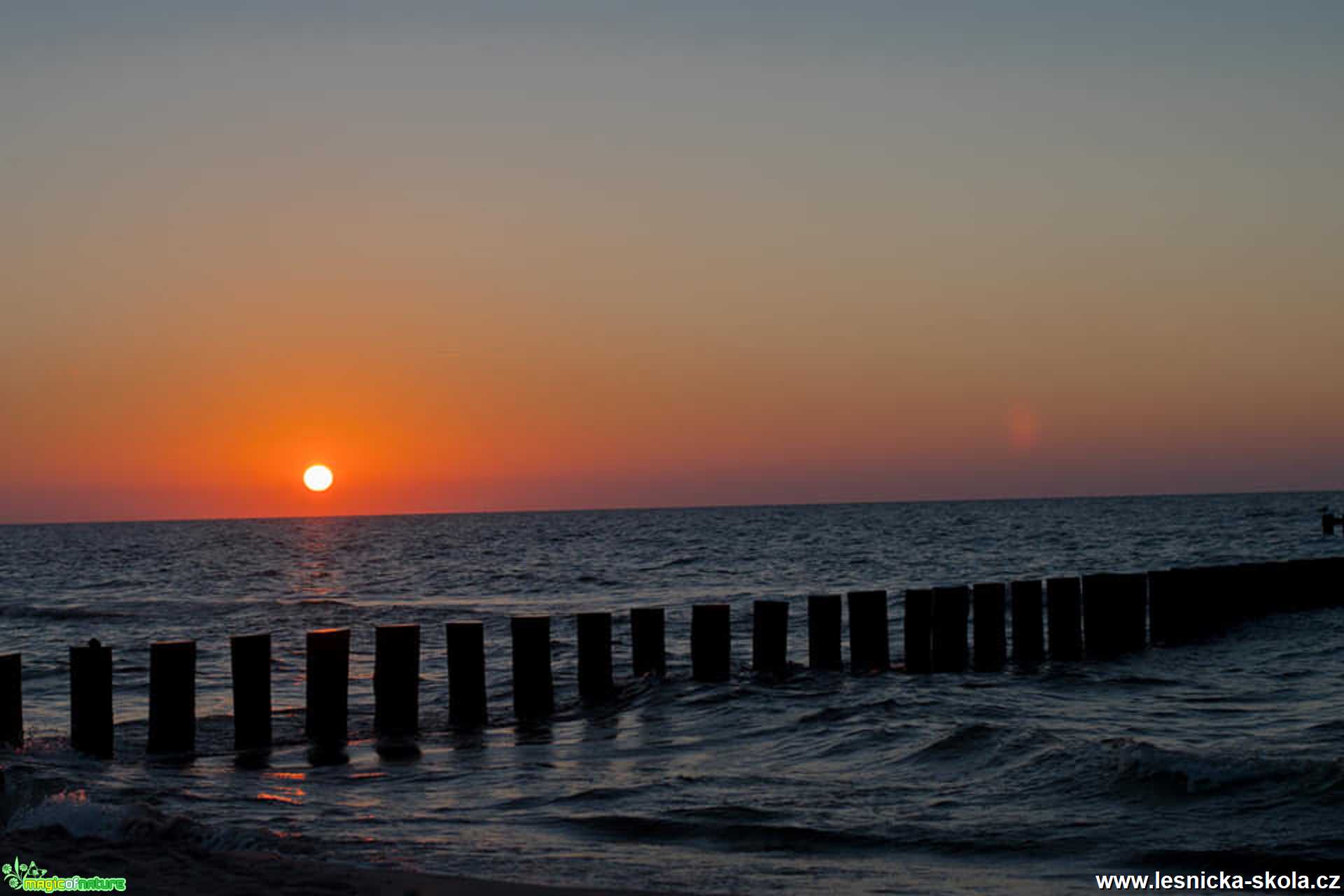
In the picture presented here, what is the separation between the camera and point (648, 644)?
15336 millimetres

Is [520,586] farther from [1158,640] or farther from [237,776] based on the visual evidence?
[237,776]

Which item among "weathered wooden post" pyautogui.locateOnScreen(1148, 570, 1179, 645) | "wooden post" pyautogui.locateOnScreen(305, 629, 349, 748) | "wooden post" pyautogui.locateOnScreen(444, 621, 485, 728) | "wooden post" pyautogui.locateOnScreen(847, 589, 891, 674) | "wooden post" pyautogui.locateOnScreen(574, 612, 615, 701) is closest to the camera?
"wooden post" pyautogui.locateOnScreen(305, 629, 349, 748)

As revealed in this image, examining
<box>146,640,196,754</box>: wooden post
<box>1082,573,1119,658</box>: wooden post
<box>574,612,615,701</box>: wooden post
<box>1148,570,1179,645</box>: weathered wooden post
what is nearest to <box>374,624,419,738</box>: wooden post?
<box>146,640,196,754</box>: wooden post

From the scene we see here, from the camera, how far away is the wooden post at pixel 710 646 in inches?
603

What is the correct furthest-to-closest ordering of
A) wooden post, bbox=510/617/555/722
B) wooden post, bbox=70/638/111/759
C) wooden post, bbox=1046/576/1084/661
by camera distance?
wooden post, bbox=1046/576/1084/661 < wooden post, bbox=510/617/555/722 < wooden post, bbox=70/638/111/759

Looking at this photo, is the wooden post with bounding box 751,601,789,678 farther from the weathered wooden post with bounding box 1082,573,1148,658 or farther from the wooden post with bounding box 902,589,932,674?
the weathered wooden post with bounding box 1082,573,1148,658

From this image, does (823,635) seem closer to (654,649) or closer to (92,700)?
(654,649)

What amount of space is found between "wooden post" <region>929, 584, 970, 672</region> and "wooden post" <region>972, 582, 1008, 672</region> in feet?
1.08

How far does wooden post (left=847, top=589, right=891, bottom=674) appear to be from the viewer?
16.3 m

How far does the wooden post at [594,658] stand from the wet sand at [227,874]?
6847 millimetres

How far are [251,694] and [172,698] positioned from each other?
0.69m

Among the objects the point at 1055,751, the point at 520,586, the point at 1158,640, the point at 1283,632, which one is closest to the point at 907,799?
the point at 1055,751

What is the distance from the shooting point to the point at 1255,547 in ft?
182

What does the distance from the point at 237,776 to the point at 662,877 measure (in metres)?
4.86
